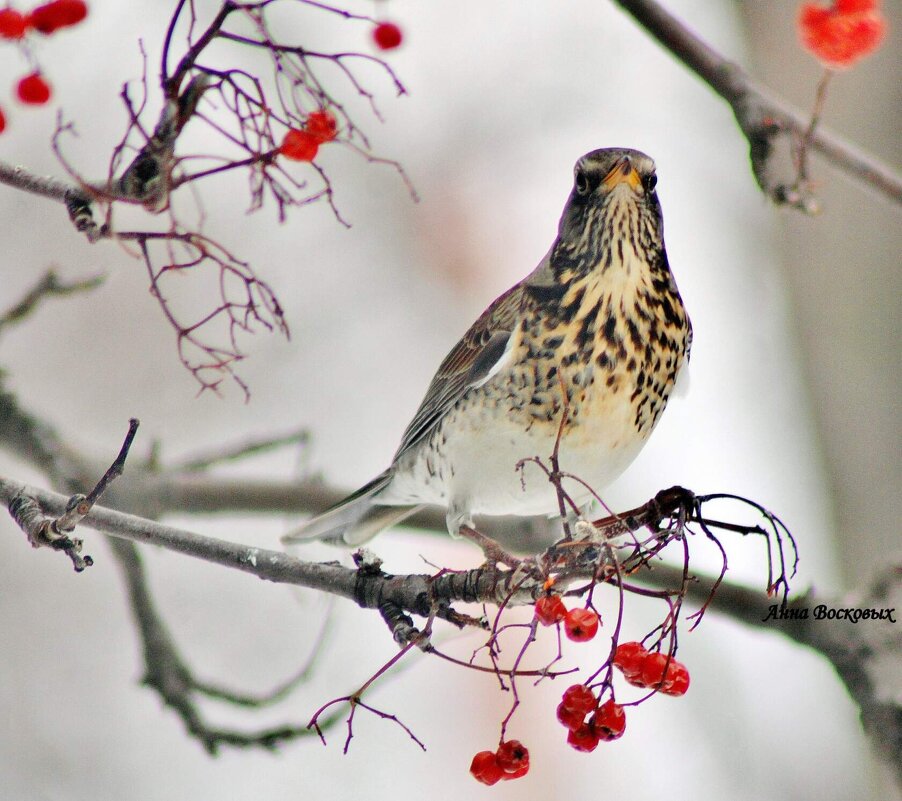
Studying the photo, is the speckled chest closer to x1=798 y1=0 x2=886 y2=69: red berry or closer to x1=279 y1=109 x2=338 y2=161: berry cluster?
x1=798 y1=0 x2=886 y2=69: red berry

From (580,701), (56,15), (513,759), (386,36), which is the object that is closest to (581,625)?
(580,701)

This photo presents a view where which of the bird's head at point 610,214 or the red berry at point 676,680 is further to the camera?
the bird's head at point 610,214

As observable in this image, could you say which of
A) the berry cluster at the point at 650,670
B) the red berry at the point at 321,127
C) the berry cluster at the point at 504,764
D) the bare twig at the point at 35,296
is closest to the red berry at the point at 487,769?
the berry cluster at the point at 504,764

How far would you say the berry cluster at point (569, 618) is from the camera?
4.72 ft

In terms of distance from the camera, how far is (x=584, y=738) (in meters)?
1.50

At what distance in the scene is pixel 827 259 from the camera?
4.00 meters

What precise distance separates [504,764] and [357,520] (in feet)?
4.36

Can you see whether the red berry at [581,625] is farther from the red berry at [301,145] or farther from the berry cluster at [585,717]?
the red berry at [301,145]

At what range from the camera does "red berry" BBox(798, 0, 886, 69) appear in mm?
1970

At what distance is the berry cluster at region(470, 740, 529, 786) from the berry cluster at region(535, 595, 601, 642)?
21cm

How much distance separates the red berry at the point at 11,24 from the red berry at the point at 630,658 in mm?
1252

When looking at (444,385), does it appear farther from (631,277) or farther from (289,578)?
(289,578)

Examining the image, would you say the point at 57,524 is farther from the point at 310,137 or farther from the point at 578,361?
the point at 578,361

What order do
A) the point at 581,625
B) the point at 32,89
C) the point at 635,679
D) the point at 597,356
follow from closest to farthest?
the point at 581,625
the point at 635,679
the point at 32,89
the point at 597,356
